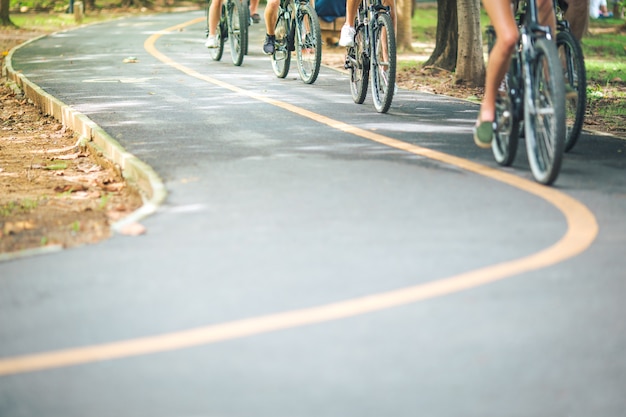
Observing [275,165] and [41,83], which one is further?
[41,83]

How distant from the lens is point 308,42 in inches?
511

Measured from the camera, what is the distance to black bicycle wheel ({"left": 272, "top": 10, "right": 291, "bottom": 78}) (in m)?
13.5

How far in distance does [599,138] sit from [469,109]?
2324 millimetres

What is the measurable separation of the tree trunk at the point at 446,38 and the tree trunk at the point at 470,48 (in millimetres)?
1997

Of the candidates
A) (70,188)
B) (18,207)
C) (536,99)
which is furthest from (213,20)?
(536,99)

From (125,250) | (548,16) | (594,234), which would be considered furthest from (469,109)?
(125,250)

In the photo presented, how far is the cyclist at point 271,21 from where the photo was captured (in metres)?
13.4

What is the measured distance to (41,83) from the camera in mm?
14297

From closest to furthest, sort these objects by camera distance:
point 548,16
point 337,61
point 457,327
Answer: point 457,327 → point 548,16 → point 337,61

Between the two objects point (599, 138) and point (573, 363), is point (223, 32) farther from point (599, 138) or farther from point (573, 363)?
point (573, 363)

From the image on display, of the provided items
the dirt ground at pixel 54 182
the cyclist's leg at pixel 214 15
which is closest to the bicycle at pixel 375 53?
the dirt ground at pixel 54 182

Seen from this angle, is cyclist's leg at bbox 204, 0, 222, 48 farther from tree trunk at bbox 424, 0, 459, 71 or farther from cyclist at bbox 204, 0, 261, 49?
tree trunk at bbox 424, 0, 459, 71

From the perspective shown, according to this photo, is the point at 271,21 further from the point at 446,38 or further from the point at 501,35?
the point at 501,35

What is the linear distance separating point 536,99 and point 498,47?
550 millimetres
